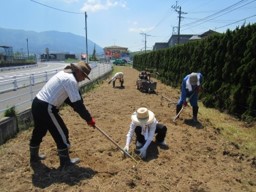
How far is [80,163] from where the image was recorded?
5.41 meters

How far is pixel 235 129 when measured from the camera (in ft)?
27.0

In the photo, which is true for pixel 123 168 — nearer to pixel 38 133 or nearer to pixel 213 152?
pixel 38 133

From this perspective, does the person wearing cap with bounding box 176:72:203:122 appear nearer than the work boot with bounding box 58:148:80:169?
No

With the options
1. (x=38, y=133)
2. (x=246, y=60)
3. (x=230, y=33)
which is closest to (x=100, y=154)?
(x=38, y=133)

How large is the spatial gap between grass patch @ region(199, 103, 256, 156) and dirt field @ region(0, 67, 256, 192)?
0.33 m

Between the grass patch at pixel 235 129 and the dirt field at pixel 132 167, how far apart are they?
1.07 ft

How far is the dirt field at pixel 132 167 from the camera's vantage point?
4.61 m

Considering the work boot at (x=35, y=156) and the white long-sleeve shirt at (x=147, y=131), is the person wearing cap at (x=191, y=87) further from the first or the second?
the work boot at (x=35, y=156)

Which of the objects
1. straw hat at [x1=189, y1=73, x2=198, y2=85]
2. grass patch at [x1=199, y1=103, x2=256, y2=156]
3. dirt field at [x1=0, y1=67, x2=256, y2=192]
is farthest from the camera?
straw hat at [x1=189, y1=73, x2=198, y2=85]

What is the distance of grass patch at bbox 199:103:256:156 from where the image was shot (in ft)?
22.5

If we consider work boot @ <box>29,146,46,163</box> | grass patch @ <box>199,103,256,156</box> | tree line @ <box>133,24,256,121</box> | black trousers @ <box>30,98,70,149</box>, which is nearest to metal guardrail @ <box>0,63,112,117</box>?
work boot @ <box>29,146,46,163</box>

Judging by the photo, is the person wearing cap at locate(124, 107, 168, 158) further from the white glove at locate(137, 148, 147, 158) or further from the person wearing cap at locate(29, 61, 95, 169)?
the person wearing cap at locate(29, 61, 95, 169)

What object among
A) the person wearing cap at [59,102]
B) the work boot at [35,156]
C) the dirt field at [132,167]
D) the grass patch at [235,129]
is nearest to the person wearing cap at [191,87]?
the grass patch at [235,129]

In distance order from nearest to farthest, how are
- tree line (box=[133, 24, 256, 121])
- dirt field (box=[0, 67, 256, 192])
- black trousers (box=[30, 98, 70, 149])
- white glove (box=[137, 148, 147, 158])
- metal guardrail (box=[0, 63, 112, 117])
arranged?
1. dirt field (box=[0, 67, 256, 192])
2. black trousers (box=[30, 98, 70, 149])
3. white glove (box=[137, 148, 147, 158])
4. metal guardrail (box=[0, 63, 112, 117])
5. tree line (box=[133, 24, 256, 121])
